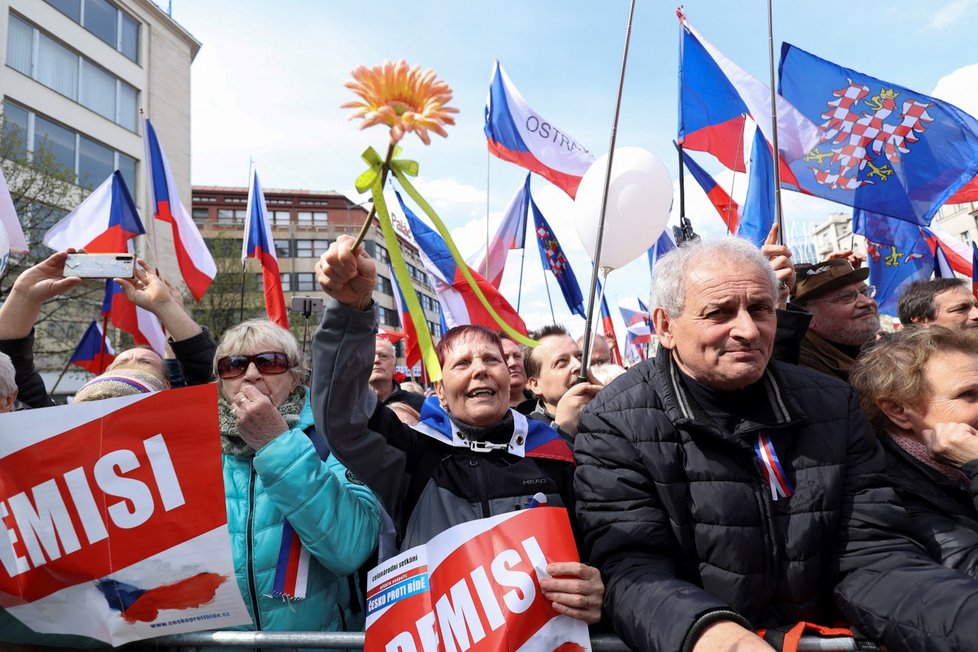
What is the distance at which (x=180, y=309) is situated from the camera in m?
3.17

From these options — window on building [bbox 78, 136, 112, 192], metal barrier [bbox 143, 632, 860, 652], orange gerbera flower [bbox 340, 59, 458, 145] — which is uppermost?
window on building [bbox 78, 136, 112, 192]

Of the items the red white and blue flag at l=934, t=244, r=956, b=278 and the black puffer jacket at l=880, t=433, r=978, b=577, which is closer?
the black puffer jacket at l=880, t=433, r=978, b=577

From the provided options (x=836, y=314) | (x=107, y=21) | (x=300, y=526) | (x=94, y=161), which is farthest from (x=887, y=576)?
(x=107, y=21)

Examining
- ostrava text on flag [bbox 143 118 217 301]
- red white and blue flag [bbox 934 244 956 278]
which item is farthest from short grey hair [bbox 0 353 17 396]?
red white and blue flag [bbox 934 244 956 278]

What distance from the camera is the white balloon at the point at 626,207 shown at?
14.3ft

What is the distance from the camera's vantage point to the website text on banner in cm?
189

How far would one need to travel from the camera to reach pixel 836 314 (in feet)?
10.00

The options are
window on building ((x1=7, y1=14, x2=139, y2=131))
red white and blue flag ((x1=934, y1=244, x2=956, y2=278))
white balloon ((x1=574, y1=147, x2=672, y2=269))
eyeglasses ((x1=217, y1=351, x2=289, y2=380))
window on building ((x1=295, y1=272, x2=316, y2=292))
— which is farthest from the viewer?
window on building ((x1=295, y1=272, x2=316, y2=292))

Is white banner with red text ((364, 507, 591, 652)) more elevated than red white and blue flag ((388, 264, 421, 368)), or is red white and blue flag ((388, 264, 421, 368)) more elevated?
red white and blue flag ((388, 264, 421, 368))

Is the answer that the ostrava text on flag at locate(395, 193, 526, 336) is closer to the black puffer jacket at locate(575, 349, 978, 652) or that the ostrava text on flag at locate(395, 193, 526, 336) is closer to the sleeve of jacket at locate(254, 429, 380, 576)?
the sleeve of jacket at locate(254, 429, 380, 576)

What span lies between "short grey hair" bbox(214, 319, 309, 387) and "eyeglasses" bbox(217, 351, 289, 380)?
0.06ft

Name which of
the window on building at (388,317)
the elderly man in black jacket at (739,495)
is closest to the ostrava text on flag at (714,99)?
the elderly man in black jacket at (739,495)

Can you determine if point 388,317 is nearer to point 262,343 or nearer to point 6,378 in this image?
point 262,343

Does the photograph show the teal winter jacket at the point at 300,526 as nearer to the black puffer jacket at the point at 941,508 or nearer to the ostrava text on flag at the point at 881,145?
the black puffer jacket at the point at 941,508
